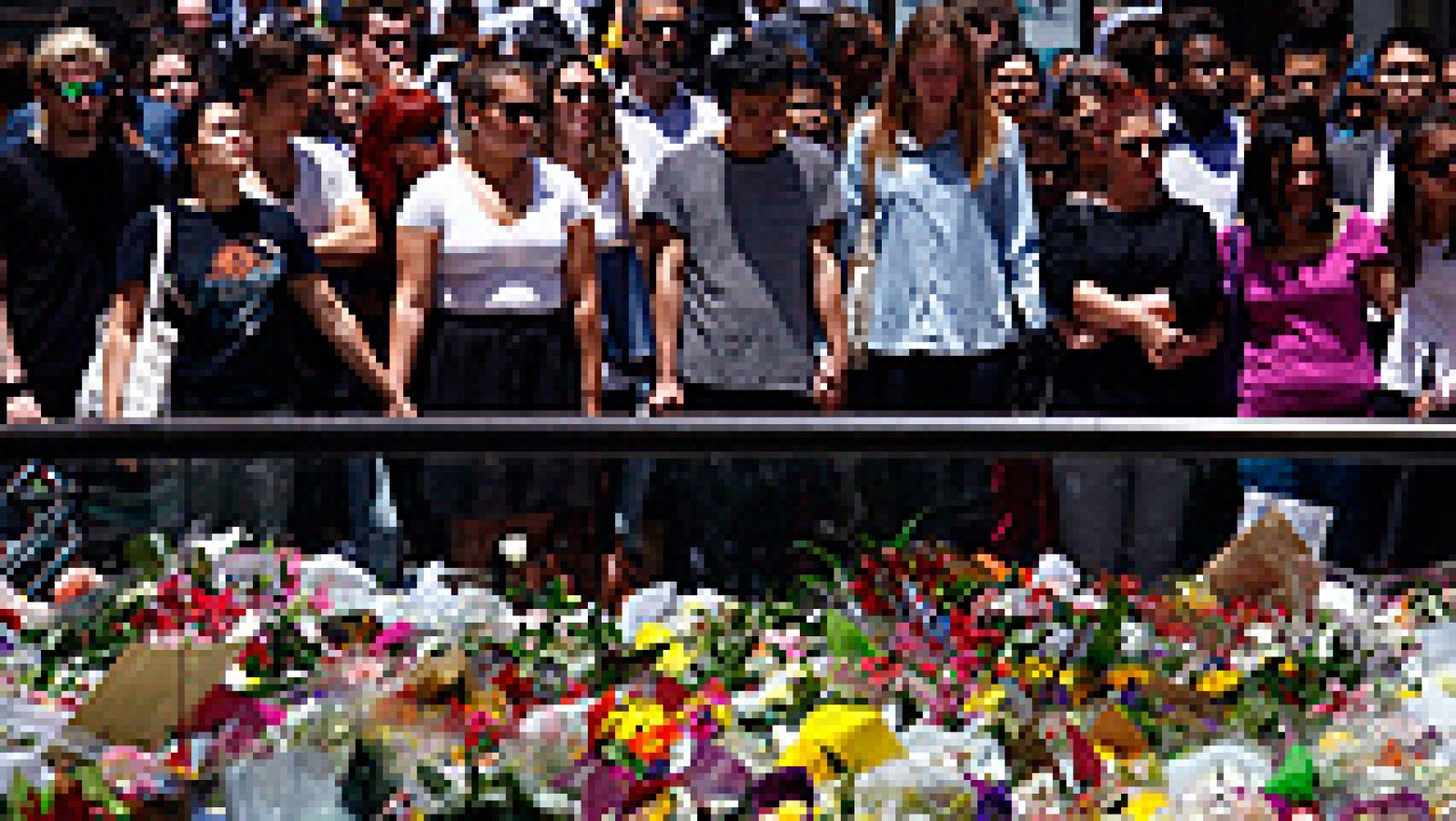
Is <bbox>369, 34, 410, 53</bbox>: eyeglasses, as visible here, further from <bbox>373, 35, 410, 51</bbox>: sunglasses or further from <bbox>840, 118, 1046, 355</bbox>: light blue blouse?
<bbox>840, 118, 1046, 355</bbox>: light blue blouse

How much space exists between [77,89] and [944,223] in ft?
7.13

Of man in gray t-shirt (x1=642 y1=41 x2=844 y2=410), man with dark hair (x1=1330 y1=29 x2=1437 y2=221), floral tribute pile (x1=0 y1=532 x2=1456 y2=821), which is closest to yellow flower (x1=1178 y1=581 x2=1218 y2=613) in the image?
floral tribute pile (x1=0 y1=532 x2=1456 y2=821)

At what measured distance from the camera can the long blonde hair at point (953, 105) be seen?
22.4 feet

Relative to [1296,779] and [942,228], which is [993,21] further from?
[1296,779]

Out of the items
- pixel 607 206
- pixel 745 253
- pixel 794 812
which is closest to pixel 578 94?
pixel 607 206

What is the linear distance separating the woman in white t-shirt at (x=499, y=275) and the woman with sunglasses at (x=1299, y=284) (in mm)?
1719

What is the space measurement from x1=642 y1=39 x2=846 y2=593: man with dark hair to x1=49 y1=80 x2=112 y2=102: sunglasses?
4.51 feet

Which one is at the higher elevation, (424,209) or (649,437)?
(424,209)

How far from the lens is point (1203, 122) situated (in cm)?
810

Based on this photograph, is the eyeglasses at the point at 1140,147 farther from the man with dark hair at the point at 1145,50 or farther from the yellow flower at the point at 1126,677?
the yellow flower at the point at 1126,677

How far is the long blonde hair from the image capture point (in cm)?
683

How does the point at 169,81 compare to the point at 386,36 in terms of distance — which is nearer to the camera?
the point at 169,81

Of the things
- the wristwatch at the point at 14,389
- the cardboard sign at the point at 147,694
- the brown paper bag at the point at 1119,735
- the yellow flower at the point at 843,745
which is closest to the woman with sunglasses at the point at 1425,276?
the brown paper bag at the point at 1119,735

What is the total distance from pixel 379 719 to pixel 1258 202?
3.10m
